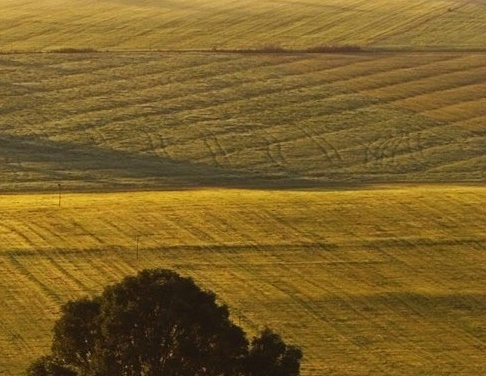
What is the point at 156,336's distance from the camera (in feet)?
75.3

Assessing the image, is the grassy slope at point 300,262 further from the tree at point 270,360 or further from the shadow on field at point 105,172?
the tree at point 270,360

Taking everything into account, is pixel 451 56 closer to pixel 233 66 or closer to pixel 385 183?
pixel 233 66

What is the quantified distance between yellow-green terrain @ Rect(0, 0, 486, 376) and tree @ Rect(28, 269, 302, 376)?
6.54 metres

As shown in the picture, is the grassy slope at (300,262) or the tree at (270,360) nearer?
the tree at (270,360)

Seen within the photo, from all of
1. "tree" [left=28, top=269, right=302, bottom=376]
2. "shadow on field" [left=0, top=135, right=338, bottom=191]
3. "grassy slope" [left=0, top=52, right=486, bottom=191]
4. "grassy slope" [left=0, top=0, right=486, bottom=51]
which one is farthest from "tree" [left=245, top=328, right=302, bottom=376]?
"grassy slope" [left=0, top=0, right=486, bottom=51]

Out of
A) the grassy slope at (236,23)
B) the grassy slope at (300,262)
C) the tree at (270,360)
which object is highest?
the grassy slope at (236,23)

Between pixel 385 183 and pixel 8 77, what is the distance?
2259cm

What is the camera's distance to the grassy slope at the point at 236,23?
244ft

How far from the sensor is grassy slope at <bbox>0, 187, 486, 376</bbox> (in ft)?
103

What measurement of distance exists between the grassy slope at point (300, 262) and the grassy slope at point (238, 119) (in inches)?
168

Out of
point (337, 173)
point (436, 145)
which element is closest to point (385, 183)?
point (337, 173)

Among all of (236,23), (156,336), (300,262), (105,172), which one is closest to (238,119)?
(105,172)

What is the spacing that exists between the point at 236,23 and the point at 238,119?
74.1ft

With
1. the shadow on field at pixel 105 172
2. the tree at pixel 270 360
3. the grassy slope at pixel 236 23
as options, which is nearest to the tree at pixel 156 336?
the tree at pixel 270 360
